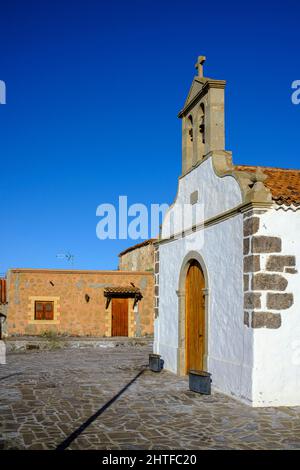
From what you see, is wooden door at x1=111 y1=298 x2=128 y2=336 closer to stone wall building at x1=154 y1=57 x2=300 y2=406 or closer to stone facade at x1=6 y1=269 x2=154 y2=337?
stone facade at x1=6 y1=269 x2=154 y2=337

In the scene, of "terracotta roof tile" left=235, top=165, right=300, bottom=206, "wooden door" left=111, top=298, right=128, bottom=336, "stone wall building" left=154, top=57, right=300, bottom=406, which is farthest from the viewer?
"wooden door" left=111, top=298, right=128, bottom=336

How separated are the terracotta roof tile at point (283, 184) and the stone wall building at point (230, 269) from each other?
0.08 ft

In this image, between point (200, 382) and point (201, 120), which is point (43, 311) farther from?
point (200, 382)

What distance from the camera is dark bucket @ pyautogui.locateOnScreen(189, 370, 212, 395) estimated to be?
366 inches

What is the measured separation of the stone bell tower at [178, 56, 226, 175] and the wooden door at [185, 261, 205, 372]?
8.76 feet

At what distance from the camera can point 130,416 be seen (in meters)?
7.58

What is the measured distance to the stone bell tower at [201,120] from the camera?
35.4ft

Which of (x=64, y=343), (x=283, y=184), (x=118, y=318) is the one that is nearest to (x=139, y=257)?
(x=118, y=318)

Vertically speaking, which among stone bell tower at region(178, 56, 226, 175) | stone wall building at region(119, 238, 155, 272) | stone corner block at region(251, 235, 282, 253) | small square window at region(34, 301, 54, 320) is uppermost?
stone bell tower at region(178, 56, 226, 175)

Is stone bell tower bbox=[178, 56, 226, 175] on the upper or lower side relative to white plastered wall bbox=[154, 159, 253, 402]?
upper

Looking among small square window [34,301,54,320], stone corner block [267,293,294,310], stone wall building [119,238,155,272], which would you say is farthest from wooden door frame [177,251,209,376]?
stone wall building [119,238,155,272]

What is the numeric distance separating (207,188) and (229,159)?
838 millimetres

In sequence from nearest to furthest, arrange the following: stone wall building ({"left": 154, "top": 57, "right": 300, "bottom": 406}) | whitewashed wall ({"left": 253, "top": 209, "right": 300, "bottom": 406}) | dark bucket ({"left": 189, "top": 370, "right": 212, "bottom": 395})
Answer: whitewashed wall ({"left": 253, "top": 209, "right": 300, "bottom": 406}) < stone wall building ({"left": 154, "top": 57, "right": 300, "bottom": 406}) < dark bucket ({"left": 189, "top": 370, "right": 212, "bottom": 395})

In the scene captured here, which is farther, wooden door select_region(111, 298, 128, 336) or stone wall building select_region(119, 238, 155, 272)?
stone wall building select_region(119, 238, 155, 272)
